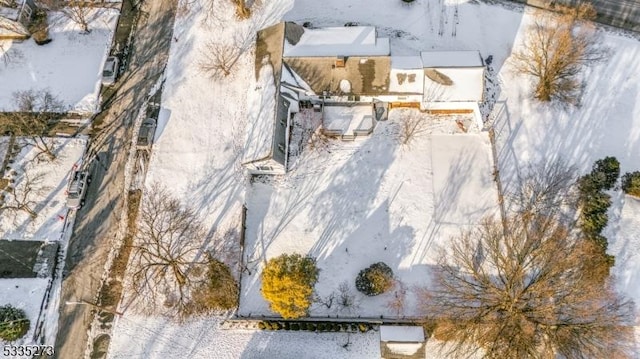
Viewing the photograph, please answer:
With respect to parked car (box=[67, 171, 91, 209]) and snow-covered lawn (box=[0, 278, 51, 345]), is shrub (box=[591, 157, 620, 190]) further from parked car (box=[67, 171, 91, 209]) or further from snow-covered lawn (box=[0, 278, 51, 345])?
snow-covered lawn (box=[0, 278, 51, 345])

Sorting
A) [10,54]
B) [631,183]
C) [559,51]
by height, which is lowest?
[631,183]

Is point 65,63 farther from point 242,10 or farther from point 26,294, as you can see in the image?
point 26,294

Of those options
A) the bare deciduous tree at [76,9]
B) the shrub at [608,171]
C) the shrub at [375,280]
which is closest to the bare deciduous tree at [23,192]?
the bare deciduous tree at [76,9]

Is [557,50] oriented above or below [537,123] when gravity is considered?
above

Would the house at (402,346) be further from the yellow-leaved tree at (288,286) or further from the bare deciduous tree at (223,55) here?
the bare deciduous tree at (223,55)

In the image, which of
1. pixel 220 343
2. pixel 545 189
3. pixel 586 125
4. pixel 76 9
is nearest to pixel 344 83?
pixel 545 189

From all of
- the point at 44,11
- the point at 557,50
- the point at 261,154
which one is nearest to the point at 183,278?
the point at 261,154

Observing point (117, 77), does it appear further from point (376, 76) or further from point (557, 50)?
point (557, 50)
